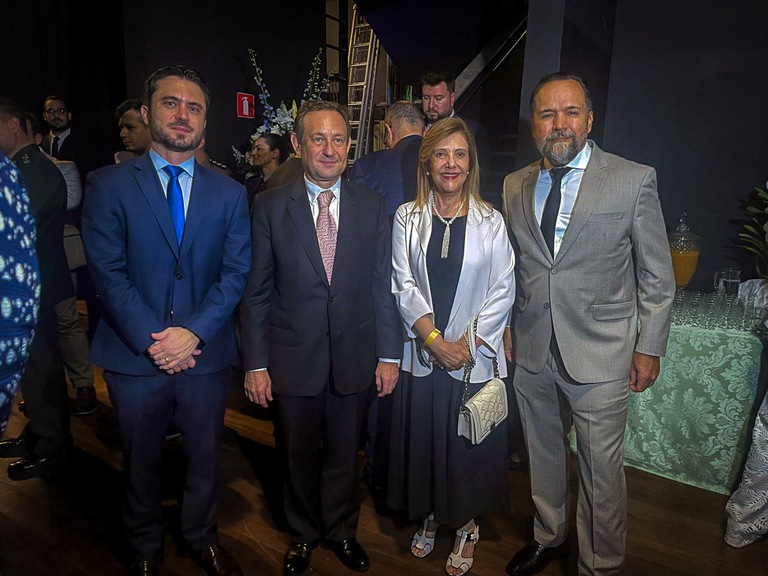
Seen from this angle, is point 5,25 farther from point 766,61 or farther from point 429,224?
→ point 766,61

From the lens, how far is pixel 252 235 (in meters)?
1.89

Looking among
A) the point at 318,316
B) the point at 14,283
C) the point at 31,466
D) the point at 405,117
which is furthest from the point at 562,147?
the point at 31,466

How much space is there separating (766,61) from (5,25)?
5.73 m

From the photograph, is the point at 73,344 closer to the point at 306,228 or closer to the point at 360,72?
the point at 306,228

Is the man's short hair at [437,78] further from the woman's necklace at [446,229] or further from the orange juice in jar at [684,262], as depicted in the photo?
the orange juice in jar at [684,262]

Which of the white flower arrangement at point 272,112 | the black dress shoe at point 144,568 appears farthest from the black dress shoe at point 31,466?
the white flower arrangement at point 272,112

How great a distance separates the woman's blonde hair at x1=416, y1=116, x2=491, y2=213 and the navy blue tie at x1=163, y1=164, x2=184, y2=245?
0.86 metres

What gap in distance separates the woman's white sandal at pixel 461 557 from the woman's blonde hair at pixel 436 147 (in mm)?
1291

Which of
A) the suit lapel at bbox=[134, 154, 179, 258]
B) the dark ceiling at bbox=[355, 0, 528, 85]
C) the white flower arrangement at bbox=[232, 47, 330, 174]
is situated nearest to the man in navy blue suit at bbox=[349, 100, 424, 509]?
the suit lapel at bbox=[134, 154, 179, 258]

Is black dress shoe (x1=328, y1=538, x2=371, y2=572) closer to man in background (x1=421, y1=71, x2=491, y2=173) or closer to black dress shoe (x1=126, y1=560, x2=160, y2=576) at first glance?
black dress shoe (x1=126, y1=560, x2=160, y2=576)

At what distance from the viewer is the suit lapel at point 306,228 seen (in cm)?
183

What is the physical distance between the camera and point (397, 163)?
274cm

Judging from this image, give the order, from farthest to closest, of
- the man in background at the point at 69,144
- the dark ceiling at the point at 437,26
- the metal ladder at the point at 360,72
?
the metal ladder at the point at 360,72
the dark ceiling at the point at 437,26
the man in background at the point at 69,144

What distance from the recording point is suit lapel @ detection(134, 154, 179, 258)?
1.70 m
